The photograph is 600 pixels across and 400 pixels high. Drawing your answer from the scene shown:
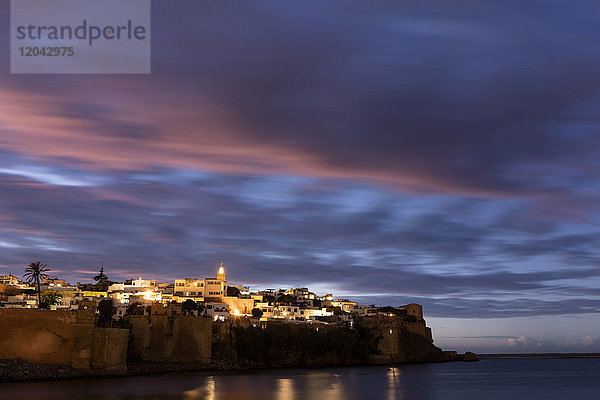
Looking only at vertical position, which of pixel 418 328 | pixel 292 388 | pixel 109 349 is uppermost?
pixel 109 349

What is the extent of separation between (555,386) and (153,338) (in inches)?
1595

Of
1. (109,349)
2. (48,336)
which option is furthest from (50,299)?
(48,336)

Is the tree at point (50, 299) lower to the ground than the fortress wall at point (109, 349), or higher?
higher

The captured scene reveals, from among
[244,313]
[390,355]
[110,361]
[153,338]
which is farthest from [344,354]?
[110,361]

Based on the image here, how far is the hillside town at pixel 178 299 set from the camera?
245ft

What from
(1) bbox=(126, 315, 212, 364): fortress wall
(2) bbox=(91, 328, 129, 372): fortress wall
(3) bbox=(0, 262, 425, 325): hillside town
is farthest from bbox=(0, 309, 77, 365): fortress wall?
(3) bbox=(0, 262, 425, 325): hillside town

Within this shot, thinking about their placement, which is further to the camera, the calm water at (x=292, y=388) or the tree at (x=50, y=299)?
the tree at (x=50, y=299)

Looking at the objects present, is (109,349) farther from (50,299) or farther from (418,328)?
(418,328)

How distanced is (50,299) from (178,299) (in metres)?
17.3

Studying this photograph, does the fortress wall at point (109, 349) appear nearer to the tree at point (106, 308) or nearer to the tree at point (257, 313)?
the tree at point (106, 308)

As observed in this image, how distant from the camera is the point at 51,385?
3753 cm

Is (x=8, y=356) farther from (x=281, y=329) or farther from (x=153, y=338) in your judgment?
(x=281, y=329)

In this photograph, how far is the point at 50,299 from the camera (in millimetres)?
76500

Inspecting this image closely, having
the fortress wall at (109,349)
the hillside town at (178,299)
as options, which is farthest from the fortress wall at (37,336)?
the hillside town at (178,299)
